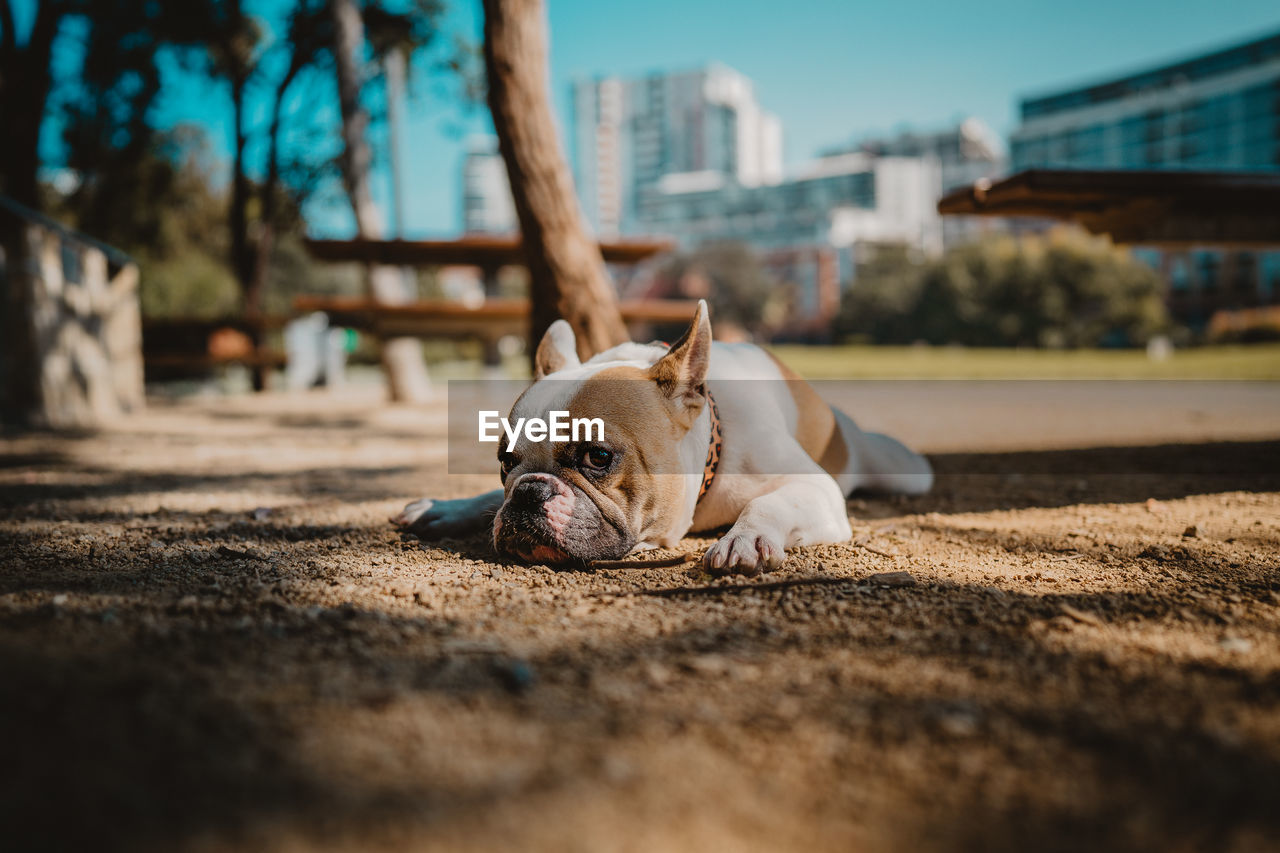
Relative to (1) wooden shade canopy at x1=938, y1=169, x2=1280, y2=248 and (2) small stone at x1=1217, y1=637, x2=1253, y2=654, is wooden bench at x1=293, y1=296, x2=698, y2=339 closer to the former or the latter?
(1) wooden shade canopy at x1=938, y1=169, x2=1280, y2=248

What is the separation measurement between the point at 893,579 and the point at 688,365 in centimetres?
87

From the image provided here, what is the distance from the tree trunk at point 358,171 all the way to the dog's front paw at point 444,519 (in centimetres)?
699

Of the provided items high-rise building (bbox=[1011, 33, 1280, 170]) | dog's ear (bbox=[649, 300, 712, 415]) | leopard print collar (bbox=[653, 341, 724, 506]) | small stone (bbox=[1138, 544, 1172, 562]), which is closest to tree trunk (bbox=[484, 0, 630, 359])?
leopard print collar (bbox=[653, 341, 724, 506])

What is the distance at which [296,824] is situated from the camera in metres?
1.05

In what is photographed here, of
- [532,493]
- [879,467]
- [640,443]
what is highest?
[640,443]

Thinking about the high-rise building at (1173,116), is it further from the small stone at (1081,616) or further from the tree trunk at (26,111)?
the small stone at (1081,616)

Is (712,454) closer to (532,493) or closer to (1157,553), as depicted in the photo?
(532,493)

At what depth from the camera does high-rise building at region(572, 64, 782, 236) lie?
141125 millimetres

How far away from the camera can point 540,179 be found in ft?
15.0

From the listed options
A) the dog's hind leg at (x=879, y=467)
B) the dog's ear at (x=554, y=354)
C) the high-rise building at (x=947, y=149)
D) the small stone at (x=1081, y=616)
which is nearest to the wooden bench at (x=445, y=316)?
the dog's hind leg at (x=879, y=467)

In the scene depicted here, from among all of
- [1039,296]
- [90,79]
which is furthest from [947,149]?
[90,79]

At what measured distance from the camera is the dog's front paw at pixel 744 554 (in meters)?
2.25

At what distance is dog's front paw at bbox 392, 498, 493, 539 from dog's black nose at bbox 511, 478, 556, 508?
668mm

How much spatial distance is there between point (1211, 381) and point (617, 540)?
13630mm
